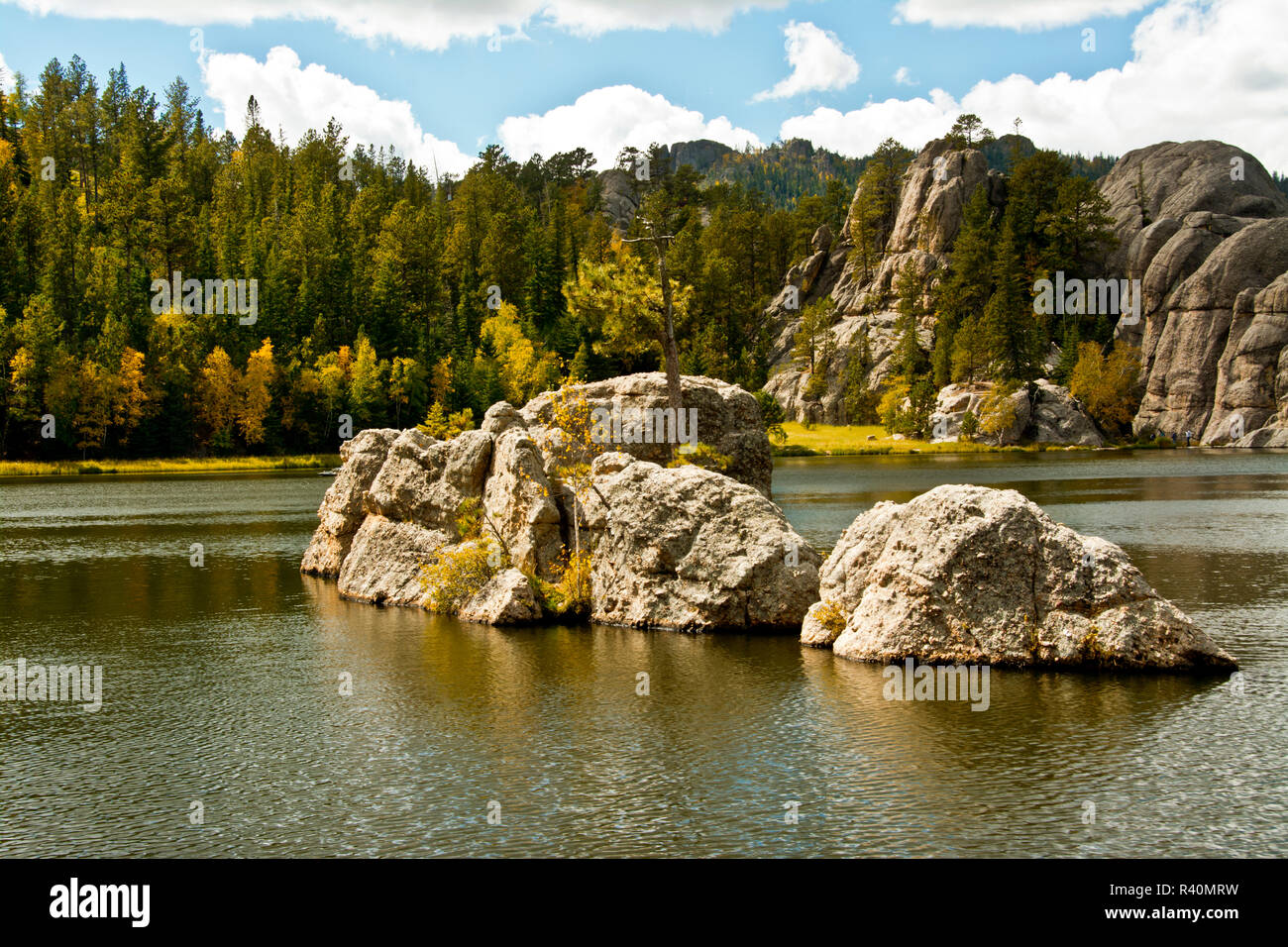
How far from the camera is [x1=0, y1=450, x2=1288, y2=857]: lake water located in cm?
1248

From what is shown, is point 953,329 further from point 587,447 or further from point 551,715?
point 551,715

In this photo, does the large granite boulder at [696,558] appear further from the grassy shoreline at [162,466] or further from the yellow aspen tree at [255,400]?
the yellow aspen tree at [255,400]

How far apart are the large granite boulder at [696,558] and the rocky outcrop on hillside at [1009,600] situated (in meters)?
3.30

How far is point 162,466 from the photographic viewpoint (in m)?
98.9

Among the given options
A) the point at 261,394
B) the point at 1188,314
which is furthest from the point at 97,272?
the point at 1188,314

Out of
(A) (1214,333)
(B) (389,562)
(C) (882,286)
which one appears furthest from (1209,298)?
(B) (389,562)

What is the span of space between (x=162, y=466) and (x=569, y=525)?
8392cm

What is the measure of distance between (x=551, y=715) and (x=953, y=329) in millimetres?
123922

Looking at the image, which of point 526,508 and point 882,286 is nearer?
point 526,508

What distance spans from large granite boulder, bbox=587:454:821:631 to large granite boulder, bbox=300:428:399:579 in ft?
38.9

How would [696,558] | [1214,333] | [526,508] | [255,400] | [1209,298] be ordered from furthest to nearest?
[1209,298]
[1214,333]
[255,400]
[526,508]
[696,558]

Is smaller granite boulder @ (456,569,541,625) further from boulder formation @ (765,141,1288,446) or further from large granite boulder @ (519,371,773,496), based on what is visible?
boulder formation @ (765,141,1288,446)

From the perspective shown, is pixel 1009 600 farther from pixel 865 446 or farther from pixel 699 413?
pixel 865 446
